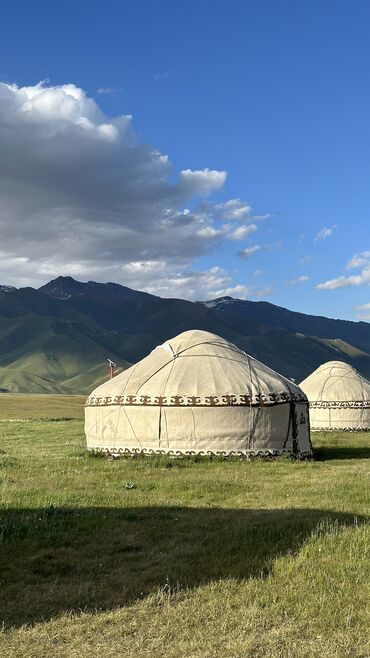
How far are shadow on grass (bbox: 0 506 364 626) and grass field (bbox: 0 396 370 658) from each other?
2cm

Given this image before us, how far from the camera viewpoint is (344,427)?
30188 millimetres

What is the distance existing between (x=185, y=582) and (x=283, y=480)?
7.37 meters

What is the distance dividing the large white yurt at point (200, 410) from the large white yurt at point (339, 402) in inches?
466

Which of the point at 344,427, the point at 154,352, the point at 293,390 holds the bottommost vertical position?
the point at 344,427

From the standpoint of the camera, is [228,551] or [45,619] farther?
[228,551]

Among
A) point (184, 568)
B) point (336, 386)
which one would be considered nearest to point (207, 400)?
point (184, 568)

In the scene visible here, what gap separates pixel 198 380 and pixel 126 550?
10.4 metres

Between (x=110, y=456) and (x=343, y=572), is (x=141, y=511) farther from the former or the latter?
(x=110, y=456)

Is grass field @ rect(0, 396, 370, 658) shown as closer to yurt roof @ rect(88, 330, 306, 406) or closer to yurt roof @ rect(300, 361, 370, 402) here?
yurt roof @ rect(88, 330, 306, 406)

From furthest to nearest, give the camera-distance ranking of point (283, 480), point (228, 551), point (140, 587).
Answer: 1. point (283, 480)
2. point (228, 551)
3. point (140, 587)

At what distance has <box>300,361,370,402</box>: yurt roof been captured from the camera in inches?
1198

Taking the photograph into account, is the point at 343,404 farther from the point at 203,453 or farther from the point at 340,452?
the point at 203,453

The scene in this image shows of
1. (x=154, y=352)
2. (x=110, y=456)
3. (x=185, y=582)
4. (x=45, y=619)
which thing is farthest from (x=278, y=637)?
(x=154, y=352)

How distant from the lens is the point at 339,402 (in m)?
30.2
